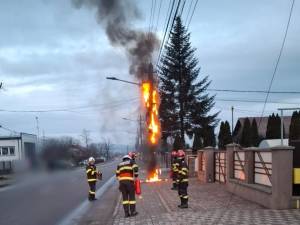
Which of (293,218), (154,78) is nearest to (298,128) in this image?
(154,78)

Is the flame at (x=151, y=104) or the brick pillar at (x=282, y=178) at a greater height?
the flame at (x=151, y=104)

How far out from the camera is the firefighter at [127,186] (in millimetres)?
13477

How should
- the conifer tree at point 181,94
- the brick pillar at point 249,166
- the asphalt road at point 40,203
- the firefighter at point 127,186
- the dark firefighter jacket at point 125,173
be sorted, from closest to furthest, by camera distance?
the firefighter at point 127,186, the dark firefighter jacket at point 125,173, the asphalt road at point 40,203, the brick pillar at point 249,166, the conifer tree at point 181,94

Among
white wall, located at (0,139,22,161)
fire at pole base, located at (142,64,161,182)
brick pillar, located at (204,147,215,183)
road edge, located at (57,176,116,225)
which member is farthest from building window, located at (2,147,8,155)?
road edge, located at (57,176,116,225)

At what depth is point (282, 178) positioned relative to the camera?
42.6 ft

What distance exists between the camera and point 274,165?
13.2m

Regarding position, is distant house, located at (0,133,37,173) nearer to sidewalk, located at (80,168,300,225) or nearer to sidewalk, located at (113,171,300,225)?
sidewalk, located at (80,168,300,225)

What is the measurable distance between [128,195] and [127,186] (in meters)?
→ 0.24

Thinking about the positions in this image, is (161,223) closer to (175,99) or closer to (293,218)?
(293,218)

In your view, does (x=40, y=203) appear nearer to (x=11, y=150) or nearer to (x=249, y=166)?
(x=249, y=166)

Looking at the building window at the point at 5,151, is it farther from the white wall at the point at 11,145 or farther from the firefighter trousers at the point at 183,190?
the firefighter trousers at the point at 183,190

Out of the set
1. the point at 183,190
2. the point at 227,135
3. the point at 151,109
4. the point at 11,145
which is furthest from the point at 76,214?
the point at 11,145

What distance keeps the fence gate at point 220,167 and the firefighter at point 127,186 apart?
362 inches

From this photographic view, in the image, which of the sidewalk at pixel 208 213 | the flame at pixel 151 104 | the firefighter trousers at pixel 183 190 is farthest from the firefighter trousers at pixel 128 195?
the flame at pixel 151 104
